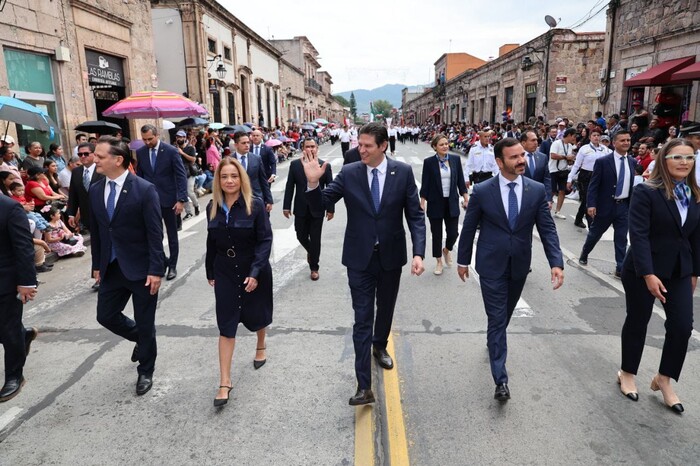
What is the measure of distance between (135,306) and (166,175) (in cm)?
331

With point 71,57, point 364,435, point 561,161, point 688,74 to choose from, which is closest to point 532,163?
point 561,161

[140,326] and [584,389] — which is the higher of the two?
[140,326]

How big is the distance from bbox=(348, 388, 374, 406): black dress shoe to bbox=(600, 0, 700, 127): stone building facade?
513 inches

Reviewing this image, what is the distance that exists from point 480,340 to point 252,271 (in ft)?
7.74

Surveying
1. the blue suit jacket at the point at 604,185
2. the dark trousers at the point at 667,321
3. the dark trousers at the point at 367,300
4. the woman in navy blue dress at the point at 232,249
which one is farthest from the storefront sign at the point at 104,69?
the dark trousers at the point at 667,321

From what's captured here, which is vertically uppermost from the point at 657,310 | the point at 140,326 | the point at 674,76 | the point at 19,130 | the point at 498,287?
the point at 674,76

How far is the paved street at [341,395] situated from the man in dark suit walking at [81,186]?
1.35m

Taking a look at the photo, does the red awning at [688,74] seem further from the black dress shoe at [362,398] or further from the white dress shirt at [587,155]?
the black dress shoe at [362,398]

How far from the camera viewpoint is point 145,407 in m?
3.69

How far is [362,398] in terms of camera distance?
11.8 feet

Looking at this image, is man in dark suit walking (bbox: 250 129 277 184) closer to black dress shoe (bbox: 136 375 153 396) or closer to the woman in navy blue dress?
the woman in navy blue dress

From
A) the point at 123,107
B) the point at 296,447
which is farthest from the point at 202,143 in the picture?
the point at 296,447

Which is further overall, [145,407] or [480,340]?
[480,340]

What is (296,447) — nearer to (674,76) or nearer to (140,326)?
(140,326)
